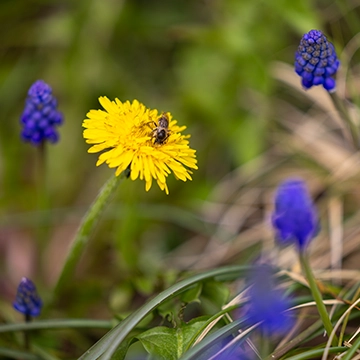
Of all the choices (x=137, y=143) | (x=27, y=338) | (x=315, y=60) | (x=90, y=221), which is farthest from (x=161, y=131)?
(x=27, y=338)

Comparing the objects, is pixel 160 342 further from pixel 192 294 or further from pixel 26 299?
pixel 26 299

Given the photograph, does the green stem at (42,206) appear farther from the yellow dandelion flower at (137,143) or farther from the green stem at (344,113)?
the green stem at (344,113)

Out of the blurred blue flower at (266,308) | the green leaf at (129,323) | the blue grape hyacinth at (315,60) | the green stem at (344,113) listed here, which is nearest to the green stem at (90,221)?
the green leaf at (129,323)

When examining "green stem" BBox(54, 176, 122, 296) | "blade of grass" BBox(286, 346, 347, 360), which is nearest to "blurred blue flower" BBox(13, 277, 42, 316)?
"green stem" BBox(54, 176, 122, 296)

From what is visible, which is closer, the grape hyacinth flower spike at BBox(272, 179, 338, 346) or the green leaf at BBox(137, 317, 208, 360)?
the grape hyacinth flower spike at BBox(272, 179, 338, 346)

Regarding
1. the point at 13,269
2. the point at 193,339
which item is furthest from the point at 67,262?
the point at 13,269

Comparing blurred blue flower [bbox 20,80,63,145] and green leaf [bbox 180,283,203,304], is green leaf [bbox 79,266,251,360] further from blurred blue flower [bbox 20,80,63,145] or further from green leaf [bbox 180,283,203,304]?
blurred blue flower [bbox 20,80,63,145]
